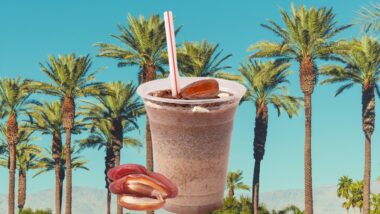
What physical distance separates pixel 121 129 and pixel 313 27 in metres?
14.7

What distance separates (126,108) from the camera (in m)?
45.5

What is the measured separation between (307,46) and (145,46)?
9.13 metres

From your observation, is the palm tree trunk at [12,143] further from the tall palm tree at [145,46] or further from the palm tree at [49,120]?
the tall palm tree at [145,46]

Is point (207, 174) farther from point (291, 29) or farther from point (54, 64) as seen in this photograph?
point (54, 64)

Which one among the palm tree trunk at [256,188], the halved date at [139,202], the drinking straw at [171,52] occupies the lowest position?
the halved date at [139,202]

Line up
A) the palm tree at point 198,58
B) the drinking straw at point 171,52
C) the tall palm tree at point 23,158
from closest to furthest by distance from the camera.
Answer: the drinking straw at point 171,52, the palm tree at point 198,58, the tall palm tree at point 23,158

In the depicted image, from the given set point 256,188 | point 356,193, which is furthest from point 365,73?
point 356,193

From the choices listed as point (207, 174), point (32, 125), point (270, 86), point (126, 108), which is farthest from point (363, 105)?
point (207, 174)

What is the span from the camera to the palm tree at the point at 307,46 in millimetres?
38625

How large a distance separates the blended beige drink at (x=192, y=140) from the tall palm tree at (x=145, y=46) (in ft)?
105

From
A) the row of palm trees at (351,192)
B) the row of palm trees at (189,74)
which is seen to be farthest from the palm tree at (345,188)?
the row of palm trees at (189,74)

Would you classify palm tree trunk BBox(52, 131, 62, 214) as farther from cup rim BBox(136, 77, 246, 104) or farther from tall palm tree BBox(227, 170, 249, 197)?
cup rim BBox(136, 77, 246, 104)

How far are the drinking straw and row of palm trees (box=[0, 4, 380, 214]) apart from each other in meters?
31.4

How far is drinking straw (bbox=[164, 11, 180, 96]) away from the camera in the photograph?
14.0ft
